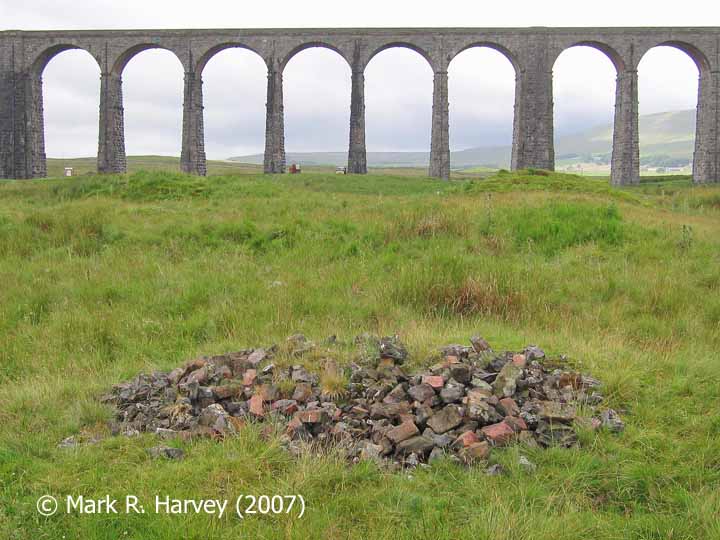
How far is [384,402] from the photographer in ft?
A: 13.6

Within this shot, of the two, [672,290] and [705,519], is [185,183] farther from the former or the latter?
[705,519]

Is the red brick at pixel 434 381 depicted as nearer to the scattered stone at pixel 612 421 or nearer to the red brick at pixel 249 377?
the scattered stone at pixel 612 421

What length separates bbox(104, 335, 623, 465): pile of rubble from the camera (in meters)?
3.78

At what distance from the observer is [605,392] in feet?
14.3

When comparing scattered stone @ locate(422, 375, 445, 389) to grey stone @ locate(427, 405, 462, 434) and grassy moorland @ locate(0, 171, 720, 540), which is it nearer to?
grey stone @ locate(427, 405, 462, 434)

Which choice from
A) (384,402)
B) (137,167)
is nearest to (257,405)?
(384,402)

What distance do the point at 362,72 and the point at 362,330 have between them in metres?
32.9

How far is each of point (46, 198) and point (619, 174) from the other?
106ft

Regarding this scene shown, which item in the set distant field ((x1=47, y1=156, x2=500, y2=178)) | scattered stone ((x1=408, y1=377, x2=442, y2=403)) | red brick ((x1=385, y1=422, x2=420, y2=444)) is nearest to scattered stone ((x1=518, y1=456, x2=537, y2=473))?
red brick ((x1=385, y1=422, x2=420, y2=444))

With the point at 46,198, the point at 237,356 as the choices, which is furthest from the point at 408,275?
the point at 46,198

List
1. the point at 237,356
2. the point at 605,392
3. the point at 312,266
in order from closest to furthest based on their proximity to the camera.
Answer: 1. the point at 605,392
2. the point at 237,356
3. the point at 312,266

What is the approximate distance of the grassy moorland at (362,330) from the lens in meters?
3.12

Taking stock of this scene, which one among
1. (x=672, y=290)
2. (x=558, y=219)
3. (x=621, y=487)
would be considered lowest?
(x=621, y=487)

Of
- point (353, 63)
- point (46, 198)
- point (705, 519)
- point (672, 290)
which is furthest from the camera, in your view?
point (353, 63)
